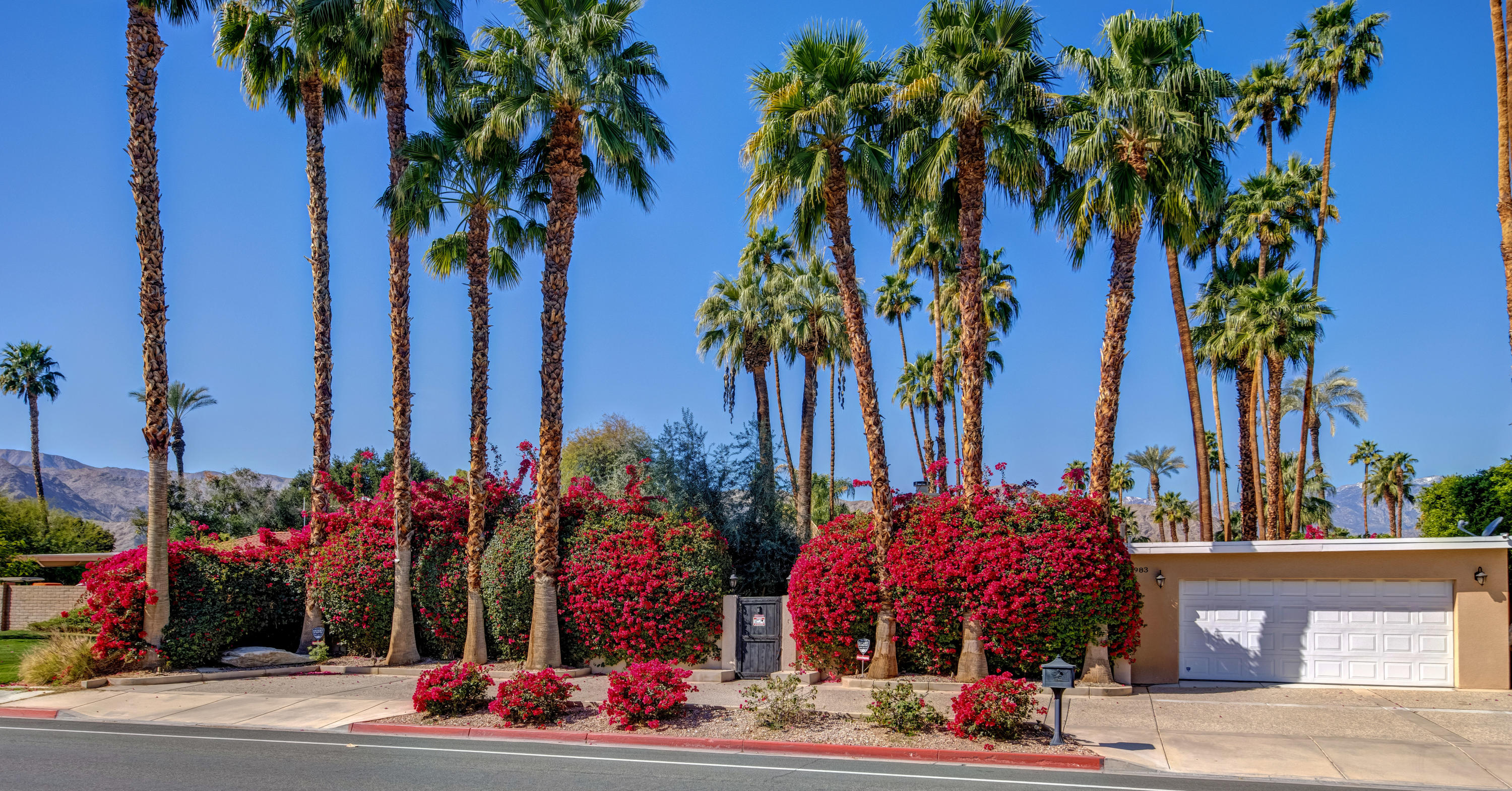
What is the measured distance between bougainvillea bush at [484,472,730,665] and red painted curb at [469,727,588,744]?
5.41 metres

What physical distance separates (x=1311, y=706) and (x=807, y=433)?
1917 centimetres

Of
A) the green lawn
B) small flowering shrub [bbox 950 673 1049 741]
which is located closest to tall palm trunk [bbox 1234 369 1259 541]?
small flowering shrub [bbox 950 673 1049 741]

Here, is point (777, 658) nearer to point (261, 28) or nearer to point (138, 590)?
point (138, 590)

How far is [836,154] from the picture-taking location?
60.7ft

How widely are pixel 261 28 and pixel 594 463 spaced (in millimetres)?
14831

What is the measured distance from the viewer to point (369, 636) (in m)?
21.1

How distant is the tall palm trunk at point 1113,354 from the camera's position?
1728 cm

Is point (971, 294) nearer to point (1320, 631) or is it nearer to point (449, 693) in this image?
point (1320, 631)

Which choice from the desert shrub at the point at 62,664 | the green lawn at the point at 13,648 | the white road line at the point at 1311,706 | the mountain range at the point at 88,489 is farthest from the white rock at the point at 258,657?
the mountain range at the point at 88,489

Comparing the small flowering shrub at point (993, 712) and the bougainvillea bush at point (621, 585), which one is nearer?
the small flowering shrub at point (993, 712)

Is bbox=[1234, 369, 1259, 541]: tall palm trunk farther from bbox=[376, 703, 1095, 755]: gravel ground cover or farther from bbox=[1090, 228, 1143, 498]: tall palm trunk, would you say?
bbox=[376, 703, 1095, 755]: gravel ground cover

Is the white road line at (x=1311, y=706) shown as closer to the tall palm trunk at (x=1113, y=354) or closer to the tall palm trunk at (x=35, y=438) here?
the tall palm trunk at (x=1113, y=354)

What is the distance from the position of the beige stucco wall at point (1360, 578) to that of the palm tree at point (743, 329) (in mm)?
16241

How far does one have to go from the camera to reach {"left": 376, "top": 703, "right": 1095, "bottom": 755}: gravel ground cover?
1188cm
